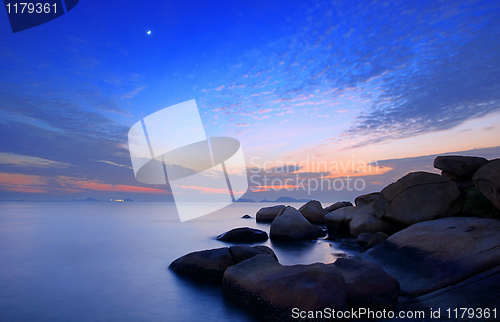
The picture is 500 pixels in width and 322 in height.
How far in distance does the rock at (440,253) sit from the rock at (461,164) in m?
4.87

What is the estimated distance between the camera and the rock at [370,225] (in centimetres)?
1508

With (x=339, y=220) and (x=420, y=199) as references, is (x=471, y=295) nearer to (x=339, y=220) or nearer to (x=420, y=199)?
(x=420, y=199)

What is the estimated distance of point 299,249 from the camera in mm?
17266

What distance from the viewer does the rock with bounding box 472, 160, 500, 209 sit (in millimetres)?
8328

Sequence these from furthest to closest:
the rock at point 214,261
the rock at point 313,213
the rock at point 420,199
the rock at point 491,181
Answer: the rock at point 313,213, the rock at point 420,199, the rock at point 214,261, the rock at point 491,181

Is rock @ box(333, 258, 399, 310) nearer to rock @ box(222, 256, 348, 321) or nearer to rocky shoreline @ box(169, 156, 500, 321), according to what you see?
rocky shoreline @ box(169, 156, 500, 321)

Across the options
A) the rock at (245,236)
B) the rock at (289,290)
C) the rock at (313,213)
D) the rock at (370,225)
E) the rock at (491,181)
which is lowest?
the rock at (313,213)

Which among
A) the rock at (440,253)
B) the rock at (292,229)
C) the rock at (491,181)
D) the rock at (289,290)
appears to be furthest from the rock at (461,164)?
the rock at (289,290)

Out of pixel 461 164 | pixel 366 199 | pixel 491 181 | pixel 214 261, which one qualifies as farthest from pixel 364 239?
pixel 214 261

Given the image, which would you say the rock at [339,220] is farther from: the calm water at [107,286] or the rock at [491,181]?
the rock at [491,181]

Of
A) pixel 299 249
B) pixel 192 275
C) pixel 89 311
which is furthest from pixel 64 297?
pixel 299 249

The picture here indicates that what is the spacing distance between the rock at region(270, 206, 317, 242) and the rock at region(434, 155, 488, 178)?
34.6ft

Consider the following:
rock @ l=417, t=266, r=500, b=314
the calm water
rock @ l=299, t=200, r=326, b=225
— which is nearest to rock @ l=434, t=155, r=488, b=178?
the calm water

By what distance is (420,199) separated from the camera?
12430 mm
